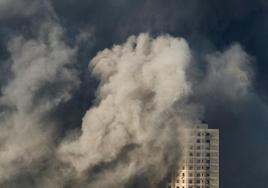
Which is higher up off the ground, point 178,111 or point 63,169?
point 178,111

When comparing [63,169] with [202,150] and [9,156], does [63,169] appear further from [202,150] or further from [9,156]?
[202,150]

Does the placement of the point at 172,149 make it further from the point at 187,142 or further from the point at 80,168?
the point at 80,168

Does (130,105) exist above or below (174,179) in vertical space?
above

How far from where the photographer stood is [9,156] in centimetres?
7219

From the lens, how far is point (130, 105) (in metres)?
70.0

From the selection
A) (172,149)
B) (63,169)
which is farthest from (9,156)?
(172,149)

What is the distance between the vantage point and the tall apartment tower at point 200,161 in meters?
71.5

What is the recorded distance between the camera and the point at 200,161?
235 ft

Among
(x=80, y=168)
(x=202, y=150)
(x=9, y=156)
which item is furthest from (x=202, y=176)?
(x=9, y=156)

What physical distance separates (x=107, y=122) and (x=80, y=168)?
5.44m


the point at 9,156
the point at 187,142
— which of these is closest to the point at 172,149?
the point at 187,142

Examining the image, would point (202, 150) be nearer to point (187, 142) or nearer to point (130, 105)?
point (187, 142)

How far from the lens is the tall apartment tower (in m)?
71.5

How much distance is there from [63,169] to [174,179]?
1103 cm
